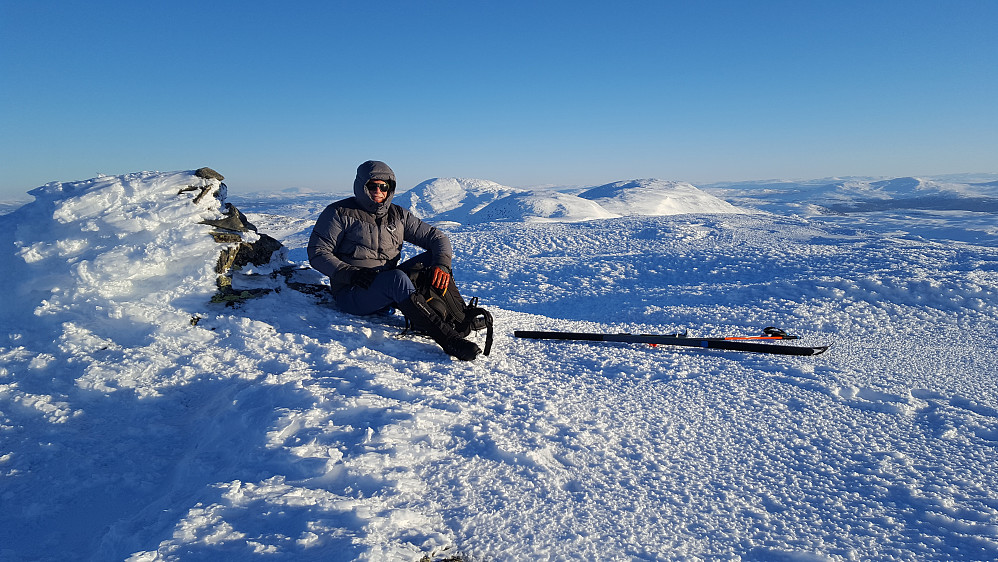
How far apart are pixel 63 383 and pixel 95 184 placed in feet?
9.19

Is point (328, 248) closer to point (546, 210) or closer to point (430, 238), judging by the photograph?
point (430, 238)

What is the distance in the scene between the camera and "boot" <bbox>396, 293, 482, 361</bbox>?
4367mm

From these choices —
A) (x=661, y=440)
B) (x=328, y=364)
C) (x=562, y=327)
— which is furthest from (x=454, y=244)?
(x=661, y=440)

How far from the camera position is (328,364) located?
4.20 m

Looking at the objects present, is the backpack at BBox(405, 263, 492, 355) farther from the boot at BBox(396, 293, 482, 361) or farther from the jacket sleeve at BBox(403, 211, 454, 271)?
the jacket sleeve at BBox(403, 211, 454, 271)

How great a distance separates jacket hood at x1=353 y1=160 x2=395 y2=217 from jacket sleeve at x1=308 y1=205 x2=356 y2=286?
327 millimetres

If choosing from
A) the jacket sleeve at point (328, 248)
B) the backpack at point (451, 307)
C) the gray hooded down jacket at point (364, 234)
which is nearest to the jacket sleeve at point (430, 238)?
the gray hooded down jacket at point (364, 234)

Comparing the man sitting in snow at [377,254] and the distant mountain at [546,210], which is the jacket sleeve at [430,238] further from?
the distant mountain at [546,210]

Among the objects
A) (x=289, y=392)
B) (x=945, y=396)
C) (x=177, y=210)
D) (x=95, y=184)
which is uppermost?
(x=95, y=184)

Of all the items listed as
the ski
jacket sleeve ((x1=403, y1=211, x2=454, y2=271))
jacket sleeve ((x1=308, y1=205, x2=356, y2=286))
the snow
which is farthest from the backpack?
the ski

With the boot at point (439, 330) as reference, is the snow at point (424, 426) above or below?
below

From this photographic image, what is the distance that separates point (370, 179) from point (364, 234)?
610 mm

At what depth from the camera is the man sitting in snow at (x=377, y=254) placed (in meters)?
4.42

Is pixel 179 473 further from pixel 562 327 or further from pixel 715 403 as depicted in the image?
pixel 562 327
